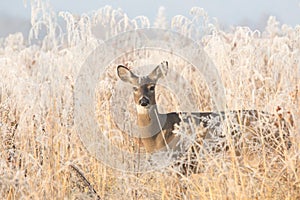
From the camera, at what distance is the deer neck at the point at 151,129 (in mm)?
4000

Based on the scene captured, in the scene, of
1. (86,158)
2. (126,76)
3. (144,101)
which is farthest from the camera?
(126,76)

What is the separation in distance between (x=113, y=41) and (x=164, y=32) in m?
0.59

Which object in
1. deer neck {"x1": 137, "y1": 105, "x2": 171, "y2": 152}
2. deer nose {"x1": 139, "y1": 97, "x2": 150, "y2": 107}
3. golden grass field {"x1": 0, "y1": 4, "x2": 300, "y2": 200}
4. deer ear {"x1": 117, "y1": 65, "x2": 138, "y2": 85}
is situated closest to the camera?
golden grass field {"x1": 0, "y1": 4, "x2": 300, "y2": 200}

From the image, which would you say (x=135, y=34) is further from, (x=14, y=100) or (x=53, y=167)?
(x=53, y=167)

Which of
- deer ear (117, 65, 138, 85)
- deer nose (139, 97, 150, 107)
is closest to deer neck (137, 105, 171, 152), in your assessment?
deer nose (139, 97, 150, 107)

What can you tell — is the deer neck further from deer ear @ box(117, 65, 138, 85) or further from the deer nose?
deer ear @ box(117, 65, 138, 85)

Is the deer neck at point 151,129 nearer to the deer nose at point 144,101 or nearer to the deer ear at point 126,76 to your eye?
the deer nose at point 144,101

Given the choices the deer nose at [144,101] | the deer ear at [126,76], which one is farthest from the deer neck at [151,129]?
the deer ear at [126,76]

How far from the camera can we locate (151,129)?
166 inches

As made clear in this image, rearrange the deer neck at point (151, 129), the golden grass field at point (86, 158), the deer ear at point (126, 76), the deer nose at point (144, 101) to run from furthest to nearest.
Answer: the deer ear at point (126, 76) < the deer nose at point (144, 101) < the deer neck at point (151, 129) < the golden grass field at point (86, 158)

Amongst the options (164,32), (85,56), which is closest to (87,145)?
(85,56)

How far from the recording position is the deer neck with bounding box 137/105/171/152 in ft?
13.1

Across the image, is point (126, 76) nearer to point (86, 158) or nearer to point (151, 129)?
point (151, 129)

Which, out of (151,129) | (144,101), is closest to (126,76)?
(144,101)
